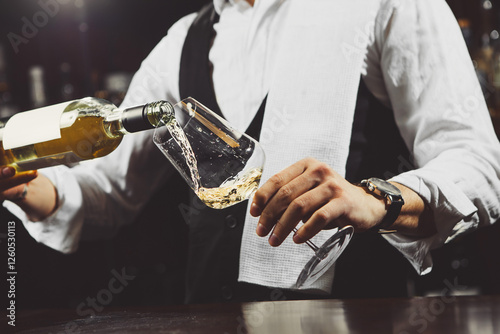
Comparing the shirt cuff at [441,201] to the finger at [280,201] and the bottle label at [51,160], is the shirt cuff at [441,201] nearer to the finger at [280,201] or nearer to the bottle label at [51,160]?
the finger at [280,201]

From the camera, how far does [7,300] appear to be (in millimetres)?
1871

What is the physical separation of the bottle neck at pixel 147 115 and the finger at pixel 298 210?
237mm

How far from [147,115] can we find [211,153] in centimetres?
12

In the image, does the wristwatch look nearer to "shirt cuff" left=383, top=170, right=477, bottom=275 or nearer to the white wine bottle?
"shirt cuff" left=383, top=170, right=477, bottom=275

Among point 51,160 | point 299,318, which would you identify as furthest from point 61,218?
point 299,318

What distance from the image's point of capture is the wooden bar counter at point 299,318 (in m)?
0.55

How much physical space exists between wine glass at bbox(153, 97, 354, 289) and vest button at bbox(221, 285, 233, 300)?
1.59 feet

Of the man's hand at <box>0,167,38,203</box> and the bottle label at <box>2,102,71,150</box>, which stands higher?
the bottle label at <box>2,102,71,150</box>

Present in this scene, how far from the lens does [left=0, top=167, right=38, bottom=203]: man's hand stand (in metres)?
0.95

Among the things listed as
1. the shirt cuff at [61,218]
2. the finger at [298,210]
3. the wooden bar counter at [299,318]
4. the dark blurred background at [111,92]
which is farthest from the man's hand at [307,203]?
the dark blurred background at [111,92]

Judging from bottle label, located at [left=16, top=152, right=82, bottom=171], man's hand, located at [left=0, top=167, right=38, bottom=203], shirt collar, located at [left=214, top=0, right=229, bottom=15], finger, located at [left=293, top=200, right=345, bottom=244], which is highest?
shirt collar, located at [left=214, top=0, right=229, bottom=15]

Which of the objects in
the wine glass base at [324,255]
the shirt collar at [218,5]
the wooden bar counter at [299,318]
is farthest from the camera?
the shirt collar at [218,5]

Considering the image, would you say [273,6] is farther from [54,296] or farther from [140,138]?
[54,296]

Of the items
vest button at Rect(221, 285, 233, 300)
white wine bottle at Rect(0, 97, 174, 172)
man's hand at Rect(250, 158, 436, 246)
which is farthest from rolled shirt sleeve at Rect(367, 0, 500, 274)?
white wine bottle at Rect(0, 97, 174, 172)
